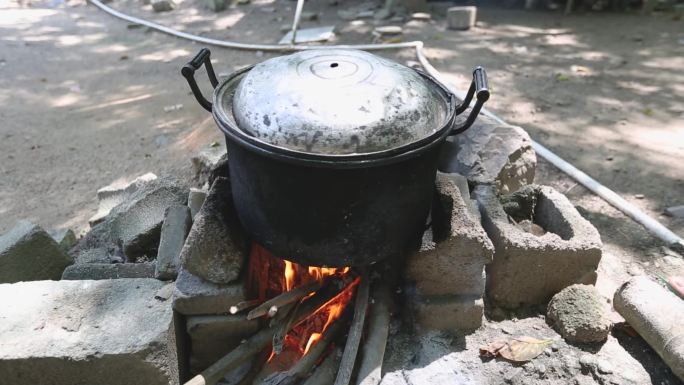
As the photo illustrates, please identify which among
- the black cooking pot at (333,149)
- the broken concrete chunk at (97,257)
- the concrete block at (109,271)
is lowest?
the broken concrete chunk at (97,257)

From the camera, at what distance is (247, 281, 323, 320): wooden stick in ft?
6.79

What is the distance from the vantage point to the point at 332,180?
1.73m

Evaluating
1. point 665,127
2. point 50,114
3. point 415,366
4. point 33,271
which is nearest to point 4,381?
point 33,271

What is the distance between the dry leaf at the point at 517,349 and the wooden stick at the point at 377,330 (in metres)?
0.44

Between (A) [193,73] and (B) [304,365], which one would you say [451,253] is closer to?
(B) [304,365]

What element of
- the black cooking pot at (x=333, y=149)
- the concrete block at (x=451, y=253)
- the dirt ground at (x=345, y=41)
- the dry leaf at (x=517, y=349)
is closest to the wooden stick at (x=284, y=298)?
the black cooking pot at (x=333, y=149)

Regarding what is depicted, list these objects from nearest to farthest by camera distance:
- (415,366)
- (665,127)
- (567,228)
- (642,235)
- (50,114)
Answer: (415,366)
(567,228)
(642,235)
(665,127)
(50,114)

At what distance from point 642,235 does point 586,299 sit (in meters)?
0.98

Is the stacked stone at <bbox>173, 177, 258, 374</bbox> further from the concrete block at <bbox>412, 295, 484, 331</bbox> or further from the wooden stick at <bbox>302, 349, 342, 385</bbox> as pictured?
the concrete block at <bbox>412, 295, 484, 331</bbox>

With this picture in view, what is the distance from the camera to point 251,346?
2152 millimetres

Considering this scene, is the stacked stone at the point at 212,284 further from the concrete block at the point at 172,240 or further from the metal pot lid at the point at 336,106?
the metal pot lid at the point at 336,106

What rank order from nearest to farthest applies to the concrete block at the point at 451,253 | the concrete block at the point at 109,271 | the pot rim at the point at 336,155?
the pot rim at the point at 336,155, the concrete block at the point at 451,253, the concrete block at the point at 109,271

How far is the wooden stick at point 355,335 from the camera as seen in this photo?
205cm

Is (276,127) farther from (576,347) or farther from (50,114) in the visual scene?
(50,114)
